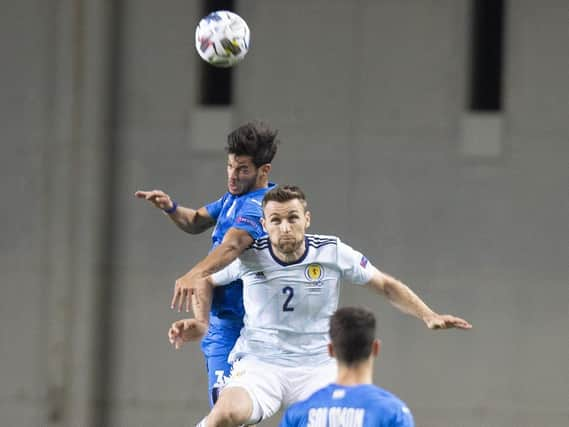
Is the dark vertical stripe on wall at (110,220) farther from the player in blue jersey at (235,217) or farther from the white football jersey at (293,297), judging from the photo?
the white football jersey at (293,297)

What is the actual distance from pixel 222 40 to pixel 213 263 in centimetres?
159

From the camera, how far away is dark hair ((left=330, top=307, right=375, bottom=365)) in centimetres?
372

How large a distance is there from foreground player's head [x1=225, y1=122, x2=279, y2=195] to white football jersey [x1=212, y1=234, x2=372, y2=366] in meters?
0.47

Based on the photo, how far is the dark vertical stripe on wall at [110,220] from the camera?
378 inches

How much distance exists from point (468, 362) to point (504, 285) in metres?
0.80

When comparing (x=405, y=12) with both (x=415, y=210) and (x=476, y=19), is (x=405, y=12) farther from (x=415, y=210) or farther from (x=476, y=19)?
(x=415, y=210)

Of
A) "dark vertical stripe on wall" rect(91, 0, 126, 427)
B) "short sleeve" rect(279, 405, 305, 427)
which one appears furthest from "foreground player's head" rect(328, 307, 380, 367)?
"dark vertical stripe on wall" rect(91, 0, 126, 427)

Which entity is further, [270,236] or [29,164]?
[29,164]

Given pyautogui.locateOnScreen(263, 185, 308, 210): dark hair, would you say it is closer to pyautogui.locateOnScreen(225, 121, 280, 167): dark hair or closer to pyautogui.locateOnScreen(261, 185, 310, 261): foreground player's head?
pyautogui.locateOnScreen(261, 185, 310, 261): foreground player's head

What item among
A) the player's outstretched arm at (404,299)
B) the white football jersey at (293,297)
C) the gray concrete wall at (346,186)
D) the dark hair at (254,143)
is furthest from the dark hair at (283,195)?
the gray concrete wall at (346,186)

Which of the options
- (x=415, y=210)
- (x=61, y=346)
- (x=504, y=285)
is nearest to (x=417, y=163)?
(x=415, y=210)

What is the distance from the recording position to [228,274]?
5664mm

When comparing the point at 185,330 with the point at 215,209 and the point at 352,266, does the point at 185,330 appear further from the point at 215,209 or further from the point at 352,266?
the point at 215,209

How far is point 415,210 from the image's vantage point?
31.2ft
